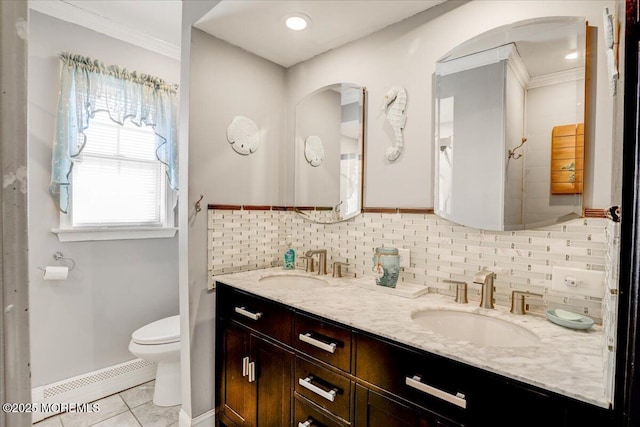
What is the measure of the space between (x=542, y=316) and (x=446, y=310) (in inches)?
13.7

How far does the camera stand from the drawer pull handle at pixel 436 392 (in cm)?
90

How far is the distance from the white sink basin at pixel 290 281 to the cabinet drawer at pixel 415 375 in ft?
2.75

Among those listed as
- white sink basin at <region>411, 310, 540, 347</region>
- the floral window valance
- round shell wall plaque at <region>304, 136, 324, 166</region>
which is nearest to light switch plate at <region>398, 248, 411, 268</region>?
white sink basin at <region>411, 310, 540, 347</region>

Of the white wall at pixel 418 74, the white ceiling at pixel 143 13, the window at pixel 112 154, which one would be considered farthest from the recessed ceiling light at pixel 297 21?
the window at pixel 112 154

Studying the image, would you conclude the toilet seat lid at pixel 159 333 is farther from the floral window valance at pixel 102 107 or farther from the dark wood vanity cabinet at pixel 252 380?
the floral window valance at pixel 102 107

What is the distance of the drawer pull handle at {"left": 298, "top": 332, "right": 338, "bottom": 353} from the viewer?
4.03 ft

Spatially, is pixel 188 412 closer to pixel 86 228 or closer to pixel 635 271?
pixel 86 228

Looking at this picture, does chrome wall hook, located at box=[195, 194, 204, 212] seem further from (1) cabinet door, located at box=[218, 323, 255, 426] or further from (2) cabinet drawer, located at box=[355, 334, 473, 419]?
(2) cabinet drawer, located at box=[355, 334, 473, 419]

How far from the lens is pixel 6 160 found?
1.03 feet

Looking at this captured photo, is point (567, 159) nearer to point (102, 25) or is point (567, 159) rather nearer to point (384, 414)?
point (384, 414)

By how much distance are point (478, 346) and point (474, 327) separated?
37 cm

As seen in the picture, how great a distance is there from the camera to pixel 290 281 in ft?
6.71

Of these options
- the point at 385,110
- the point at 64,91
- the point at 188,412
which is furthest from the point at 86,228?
the point at 385,110

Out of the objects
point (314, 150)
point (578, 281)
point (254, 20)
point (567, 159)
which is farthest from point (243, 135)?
point (578, 281)
